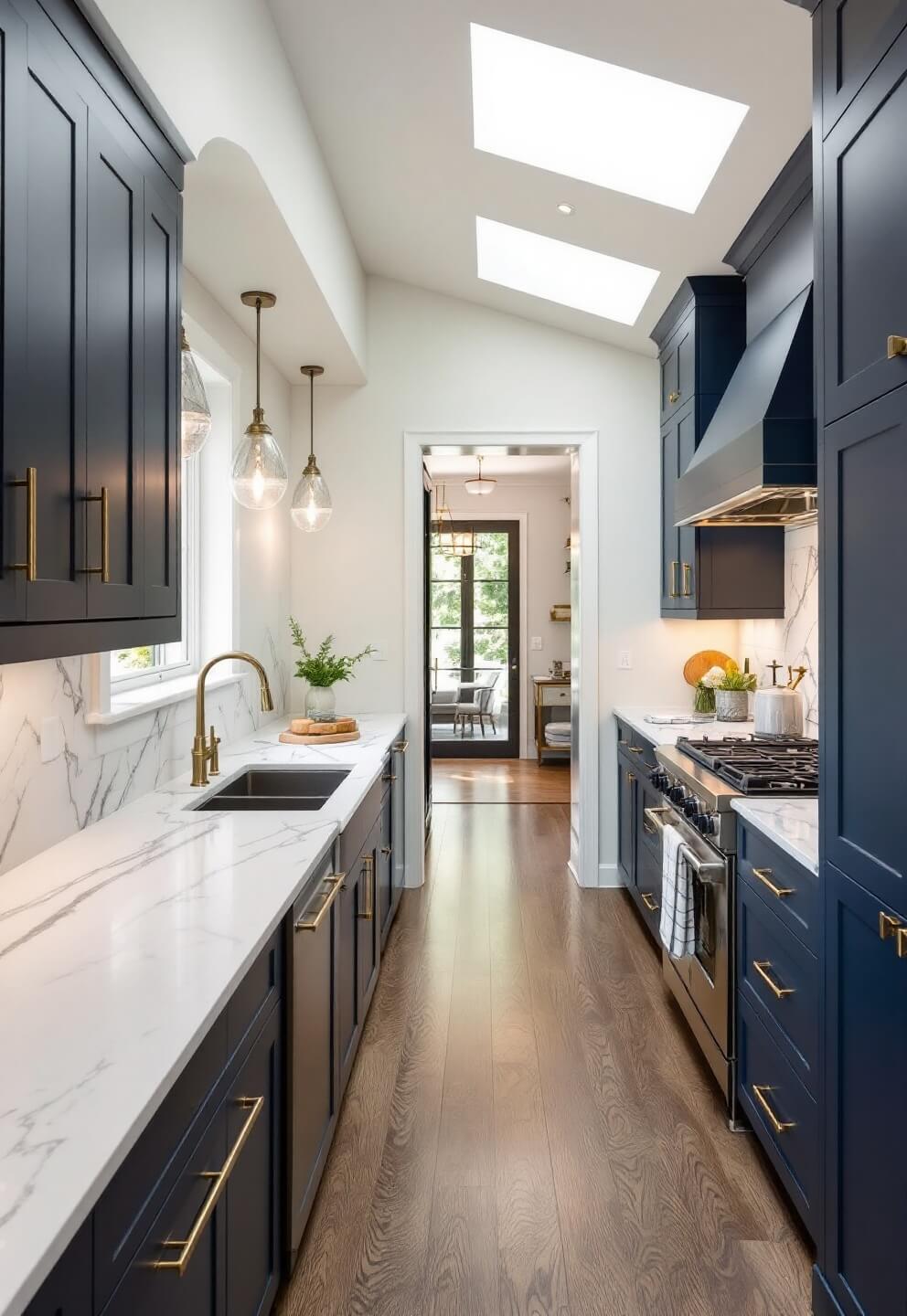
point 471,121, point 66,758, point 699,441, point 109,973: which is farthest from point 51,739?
point 699,441

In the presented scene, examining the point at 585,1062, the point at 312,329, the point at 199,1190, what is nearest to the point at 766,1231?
the point at 585,1062

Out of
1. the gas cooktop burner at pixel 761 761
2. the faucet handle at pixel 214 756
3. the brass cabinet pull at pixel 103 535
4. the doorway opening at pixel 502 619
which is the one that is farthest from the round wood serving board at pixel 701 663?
the doorway opening at pixel 502 619

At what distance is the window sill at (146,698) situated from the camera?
2.27 m

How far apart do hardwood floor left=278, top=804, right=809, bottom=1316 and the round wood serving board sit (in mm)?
1435

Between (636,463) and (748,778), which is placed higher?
(636,463)

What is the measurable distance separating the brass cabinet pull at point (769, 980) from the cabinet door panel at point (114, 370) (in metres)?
1.63

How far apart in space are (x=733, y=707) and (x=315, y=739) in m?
1.88

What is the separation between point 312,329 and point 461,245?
81 cm

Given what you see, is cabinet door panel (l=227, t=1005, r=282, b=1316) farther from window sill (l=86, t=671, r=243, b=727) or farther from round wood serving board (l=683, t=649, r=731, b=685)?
round wood serving board (l=683, t=649, r=731, b=685)

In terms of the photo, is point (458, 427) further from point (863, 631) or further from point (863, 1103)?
point (863, 1103)

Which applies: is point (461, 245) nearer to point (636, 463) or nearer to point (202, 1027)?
point (636, 463)

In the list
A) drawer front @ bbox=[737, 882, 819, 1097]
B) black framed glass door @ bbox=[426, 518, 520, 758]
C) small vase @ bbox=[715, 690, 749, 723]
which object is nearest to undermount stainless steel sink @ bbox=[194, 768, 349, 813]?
drawer front @ bbox=[737, 882, 819, 1097]

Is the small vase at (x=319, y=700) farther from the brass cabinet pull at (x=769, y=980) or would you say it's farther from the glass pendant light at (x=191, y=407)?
the brass cabinet pull at (x=769, y=980)

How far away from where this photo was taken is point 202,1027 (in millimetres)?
1147
